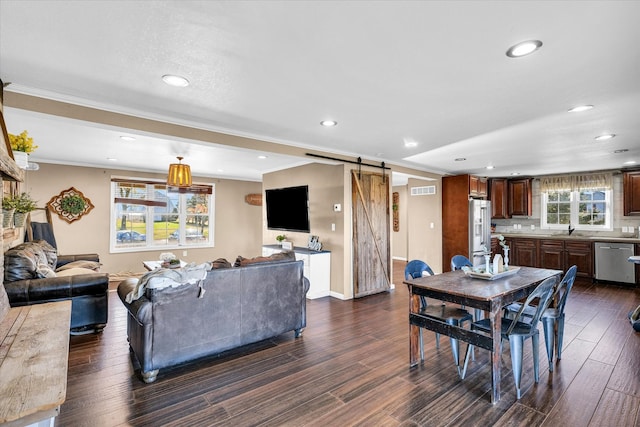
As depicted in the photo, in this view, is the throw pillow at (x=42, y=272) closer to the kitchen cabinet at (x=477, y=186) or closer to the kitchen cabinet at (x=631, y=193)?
the kitchen cabinet at (x=477, y=186)

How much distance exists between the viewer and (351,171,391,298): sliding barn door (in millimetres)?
5223

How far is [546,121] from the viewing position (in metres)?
3.39

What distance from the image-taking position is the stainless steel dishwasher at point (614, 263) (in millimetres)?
5918

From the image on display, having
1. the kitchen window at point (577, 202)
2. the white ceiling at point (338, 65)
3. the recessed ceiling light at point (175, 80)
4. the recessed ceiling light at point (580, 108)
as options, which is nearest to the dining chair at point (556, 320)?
the recessed ceiling light at point (580, 108)

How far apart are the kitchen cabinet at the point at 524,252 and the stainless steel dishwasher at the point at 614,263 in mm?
1062

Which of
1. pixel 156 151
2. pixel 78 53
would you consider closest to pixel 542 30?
pixel 78 53

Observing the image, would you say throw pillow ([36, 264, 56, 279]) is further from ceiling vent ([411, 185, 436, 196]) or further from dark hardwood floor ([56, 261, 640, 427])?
ceiling vent ([411, 185, 436, 196])

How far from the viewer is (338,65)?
2.17 metres

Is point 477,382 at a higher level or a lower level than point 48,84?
lower

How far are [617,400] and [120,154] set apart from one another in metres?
6.84

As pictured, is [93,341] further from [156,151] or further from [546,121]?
[546,121]

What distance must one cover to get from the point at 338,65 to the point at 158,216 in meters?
6.74

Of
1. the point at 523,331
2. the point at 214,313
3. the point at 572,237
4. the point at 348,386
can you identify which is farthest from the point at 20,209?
the point at 572,237

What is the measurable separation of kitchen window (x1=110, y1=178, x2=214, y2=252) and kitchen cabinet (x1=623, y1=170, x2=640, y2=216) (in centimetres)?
904
